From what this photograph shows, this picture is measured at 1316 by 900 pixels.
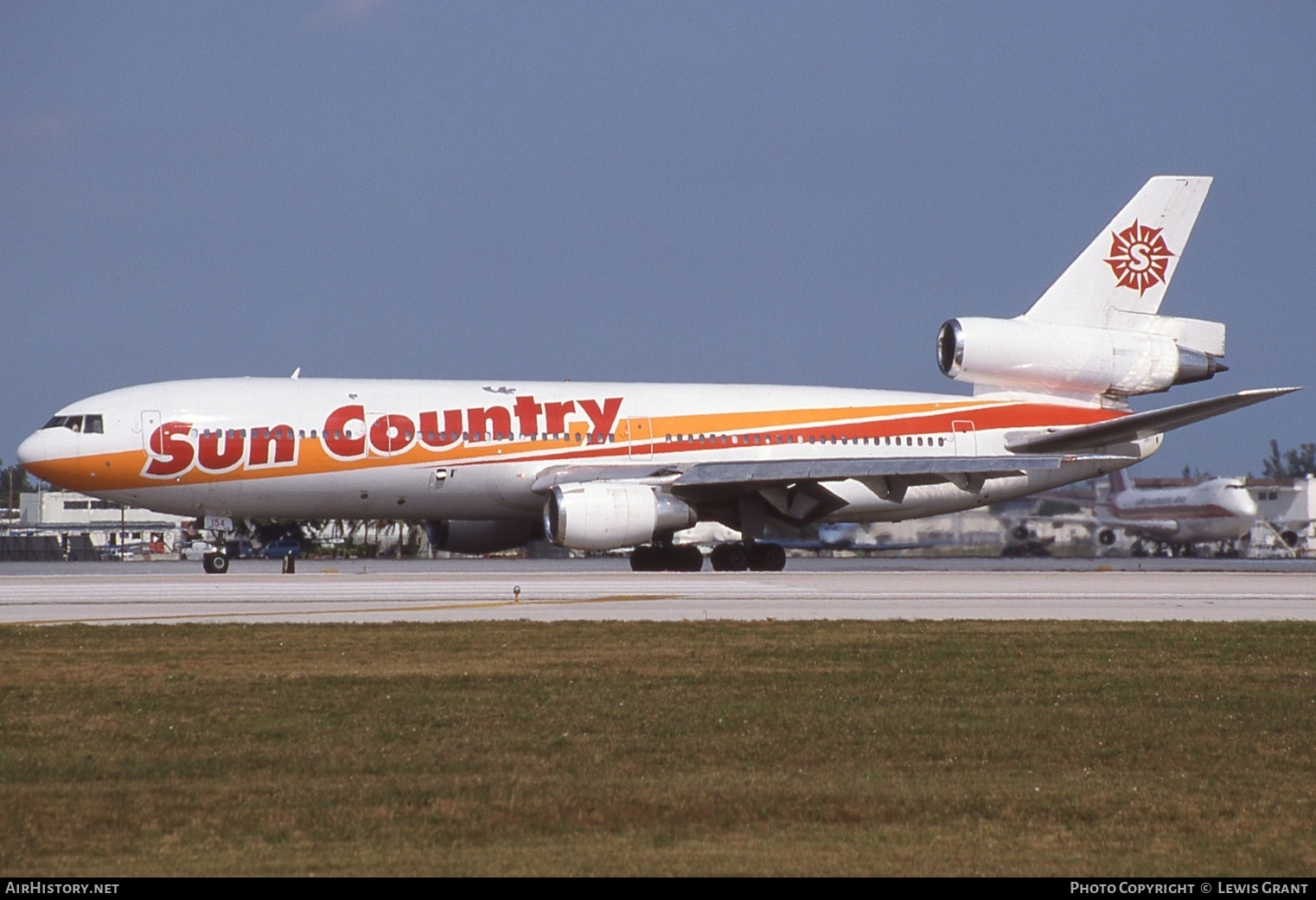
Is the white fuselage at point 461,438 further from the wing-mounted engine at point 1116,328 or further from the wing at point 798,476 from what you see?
the wing-mounted engine at point 1116,328

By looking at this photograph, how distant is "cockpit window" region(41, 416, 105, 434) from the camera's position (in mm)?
28484

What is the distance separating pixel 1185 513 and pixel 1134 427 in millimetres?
18707

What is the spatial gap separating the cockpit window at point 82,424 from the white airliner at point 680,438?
0.05 m

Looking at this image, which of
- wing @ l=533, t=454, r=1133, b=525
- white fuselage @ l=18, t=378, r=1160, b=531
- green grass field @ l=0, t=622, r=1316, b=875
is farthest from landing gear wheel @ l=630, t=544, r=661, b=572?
green grass field @ l=0, t=622, r=1316, b=875

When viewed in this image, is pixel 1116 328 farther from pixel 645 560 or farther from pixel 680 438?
pixel 645 560

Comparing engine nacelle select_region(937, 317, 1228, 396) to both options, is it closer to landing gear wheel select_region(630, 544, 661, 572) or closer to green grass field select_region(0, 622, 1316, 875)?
landing gear wheel select_region(630, 544, 661, 572)

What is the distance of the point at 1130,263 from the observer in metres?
35.3

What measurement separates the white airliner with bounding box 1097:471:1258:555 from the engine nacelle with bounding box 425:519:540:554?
21.8 metres

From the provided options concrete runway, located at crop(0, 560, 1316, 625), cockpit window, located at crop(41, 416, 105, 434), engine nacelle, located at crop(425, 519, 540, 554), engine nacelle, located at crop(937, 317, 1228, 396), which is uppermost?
engine nacelle, located at crop(937, 317, 1228, 396)

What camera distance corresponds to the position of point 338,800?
771cm

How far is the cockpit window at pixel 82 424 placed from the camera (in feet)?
93.5

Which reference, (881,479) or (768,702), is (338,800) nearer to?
(768,702)

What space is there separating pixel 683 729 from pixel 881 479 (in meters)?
21.9

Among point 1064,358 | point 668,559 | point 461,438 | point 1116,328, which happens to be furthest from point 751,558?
point 1116,328
